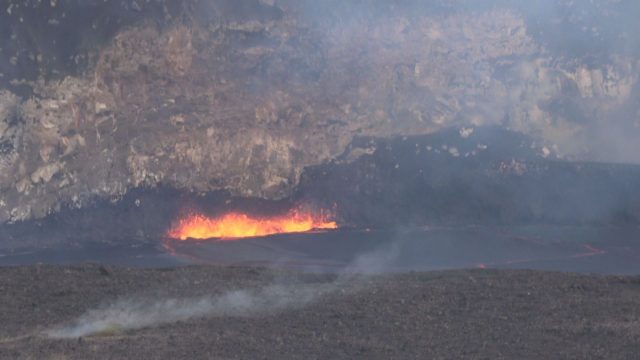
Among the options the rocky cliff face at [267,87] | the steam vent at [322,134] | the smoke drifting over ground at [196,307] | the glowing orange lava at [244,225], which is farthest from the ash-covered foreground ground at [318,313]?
the rocky cliff face at [267,87]

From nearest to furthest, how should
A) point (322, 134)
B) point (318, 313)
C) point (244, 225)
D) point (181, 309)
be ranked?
1. point (318, 313)
2. point (181, 309)
3. point (244, 225)
4. point (322, 134)

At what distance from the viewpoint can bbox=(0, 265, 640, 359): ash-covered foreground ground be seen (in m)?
13.3

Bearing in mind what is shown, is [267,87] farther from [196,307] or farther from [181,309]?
[181,309]

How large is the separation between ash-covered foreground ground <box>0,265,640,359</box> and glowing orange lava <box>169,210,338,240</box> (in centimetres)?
948

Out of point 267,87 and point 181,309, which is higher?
point 267,87

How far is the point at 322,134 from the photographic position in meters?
31.0

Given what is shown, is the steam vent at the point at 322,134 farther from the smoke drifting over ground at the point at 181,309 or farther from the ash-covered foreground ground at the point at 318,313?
the smoke drifting over ground at the point at 181,309

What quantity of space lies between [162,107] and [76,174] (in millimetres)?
3226

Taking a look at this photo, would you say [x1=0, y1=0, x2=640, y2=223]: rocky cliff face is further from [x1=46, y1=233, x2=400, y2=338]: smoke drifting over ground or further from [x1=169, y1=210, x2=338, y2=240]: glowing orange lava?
[x1=46, y1=233, x2=400, y2=338]: smoke drifting over ground

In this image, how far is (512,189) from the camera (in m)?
29.6

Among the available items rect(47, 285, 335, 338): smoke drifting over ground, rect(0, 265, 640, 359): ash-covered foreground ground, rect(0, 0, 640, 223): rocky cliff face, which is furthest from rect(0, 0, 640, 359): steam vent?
rect(47, 285, 335, 338): smoke drifting over ground

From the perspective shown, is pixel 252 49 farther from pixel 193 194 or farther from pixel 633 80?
pixel 633 80

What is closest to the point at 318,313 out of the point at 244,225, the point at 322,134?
the point at 244,225

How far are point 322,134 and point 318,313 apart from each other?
52.4 feet
